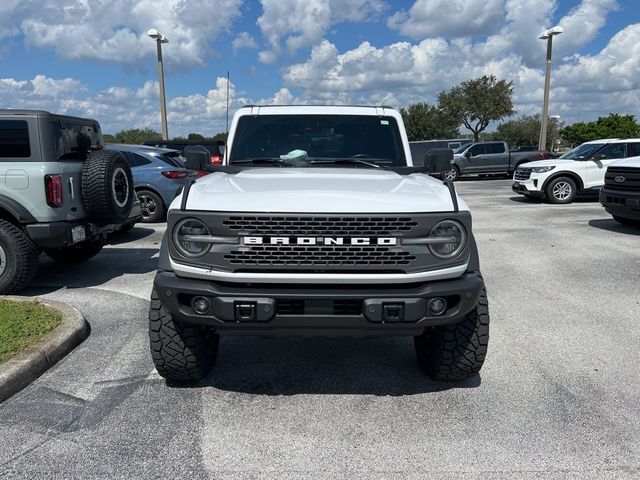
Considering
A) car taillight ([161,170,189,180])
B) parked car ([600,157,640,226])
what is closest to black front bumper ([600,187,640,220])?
parked car ([600,157,640,226])

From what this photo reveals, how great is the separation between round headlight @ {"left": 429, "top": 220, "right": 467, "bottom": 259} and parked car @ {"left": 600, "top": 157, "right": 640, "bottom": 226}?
24.9ft

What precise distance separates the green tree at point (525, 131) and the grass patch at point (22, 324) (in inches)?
2498

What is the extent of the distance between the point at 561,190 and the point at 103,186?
12.0 meters

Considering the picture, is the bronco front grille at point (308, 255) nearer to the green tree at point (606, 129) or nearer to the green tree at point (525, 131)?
the green tree at point (606, 129)

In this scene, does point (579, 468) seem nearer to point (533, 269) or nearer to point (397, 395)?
point (397, 395)

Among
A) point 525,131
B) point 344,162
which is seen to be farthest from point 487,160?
point 525,131

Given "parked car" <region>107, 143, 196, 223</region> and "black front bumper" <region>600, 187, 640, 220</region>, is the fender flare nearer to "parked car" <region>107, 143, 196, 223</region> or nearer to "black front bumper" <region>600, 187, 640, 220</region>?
"parked car" <region>107, 143, 196, 223</region>

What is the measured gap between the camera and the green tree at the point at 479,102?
146ft

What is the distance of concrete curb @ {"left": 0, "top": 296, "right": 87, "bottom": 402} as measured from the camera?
11.7 feet

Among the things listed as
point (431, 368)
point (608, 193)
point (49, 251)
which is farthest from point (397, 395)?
point (608, 193)

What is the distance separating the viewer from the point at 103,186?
5930mm

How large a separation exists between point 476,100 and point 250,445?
45.8 m

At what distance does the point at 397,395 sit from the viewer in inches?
142

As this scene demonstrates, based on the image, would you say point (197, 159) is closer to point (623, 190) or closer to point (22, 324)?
point (22, 324)
